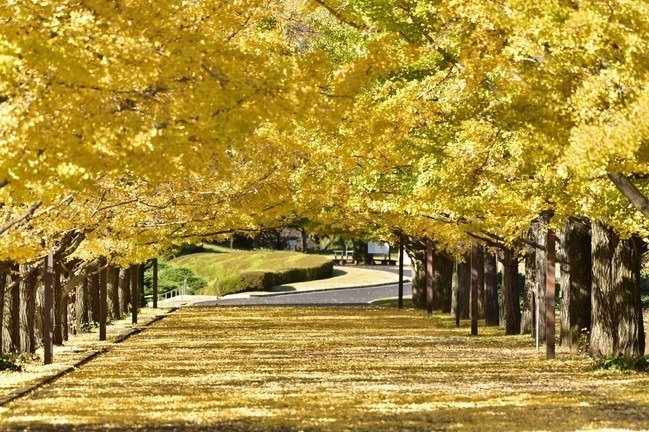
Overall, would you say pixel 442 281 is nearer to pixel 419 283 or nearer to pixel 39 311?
pixel 419 283

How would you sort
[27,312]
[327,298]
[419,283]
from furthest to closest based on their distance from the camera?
[327,298] < [419,283] < [27,312]

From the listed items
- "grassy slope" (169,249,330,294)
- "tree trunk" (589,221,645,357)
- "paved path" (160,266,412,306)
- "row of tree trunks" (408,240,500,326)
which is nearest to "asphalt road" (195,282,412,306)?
"paved path" (160,266,412,306)

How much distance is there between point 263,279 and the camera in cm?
7688

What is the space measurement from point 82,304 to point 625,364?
23439 millimetres

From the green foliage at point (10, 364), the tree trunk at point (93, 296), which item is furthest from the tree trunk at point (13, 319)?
the tree trunk at point (93, 296)

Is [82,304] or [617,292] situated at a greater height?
[617,292]

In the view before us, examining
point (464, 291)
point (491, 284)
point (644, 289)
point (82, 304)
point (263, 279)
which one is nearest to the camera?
point (491, 284)

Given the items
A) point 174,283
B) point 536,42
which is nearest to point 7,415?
point 536,42

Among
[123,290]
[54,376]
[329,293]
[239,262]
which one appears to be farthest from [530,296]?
[239,262]

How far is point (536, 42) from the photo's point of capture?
1770 cm

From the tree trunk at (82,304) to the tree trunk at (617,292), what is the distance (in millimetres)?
19970

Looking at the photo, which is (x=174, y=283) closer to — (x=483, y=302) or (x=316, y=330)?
(x=483, y=302)

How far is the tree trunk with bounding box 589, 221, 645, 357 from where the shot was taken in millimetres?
25031

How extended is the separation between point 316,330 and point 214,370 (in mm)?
14324
